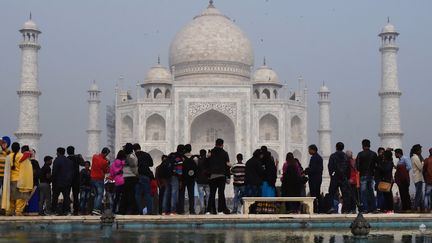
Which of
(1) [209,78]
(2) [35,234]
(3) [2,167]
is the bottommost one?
(2) [35,234]

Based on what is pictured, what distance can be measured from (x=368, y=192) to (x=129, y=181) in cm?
332

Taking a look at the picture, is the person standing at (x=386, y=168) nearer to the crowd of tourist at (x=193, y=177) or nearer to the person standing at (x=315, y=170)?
the crowd of tourist at (x=193, y=177)

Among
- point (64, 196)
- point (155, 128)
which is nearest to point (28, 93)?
point (155, 128)

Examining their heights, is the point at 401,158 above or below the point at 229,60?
below

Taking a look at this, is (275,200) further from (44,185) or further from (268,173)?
(44,185)

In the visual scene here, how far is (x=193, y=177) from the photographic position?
365 inches

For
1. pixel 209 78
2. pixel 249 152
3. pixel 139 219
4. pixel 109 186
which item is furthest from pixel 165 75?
pixel 139 219

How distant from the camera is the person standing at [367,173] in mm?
9211

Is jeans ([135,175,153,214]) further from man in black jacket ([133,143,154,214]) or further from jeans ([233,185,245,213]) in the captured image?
jeans ([233,185,245,213])

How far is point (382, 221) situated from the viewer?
25.9ft

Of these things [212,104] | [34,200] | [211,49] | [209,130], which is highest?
[211,49]

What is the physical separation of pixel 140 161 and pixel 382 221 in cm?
337

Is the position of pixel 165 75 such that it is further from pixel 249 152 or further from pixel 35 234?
pixel 35 234

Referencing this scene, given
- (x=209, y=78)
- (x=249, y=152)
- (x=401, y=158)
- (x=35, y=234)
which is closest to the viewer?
(x=35, y=234)
